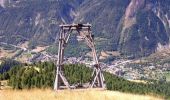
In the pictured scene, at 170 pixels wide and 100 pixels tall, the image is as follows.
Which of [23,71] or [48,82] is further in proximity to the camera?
[23,71]

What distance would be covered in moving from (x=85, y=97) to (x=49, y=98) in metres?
1.93

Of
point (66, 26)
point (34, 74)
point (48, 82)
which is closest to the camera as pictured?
point (66, 26)

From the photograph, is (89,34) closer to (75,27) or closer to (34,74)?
(75,27)

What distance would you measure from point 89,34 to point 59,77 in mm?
4533

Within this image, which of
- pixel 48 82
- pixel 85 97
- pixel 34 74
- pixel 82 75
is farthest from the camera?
pixel 82 75

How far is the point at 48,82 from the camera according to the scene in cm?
6444

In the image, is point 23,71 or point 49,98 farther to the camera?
point 23,71

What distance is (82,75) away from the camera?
9388 cm

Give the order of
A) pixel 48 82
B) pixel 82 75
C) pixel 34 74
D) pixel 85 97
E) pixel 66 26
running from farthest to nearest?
pixel 82 75 → pixel 34 74 → pixel 48 82 → pixel 66 26 → pixel 85 97

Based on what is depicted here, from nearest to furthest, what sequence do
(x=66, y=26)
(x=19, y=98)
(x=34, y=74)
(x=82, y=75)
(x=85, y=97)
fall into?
1. (x=19, y=98)
2. (x=85, y=97)
3. (x=66, y=26)
4. (x=34, y=74)
5. (x=82, y=75)

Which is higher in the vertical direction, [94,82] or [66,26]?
[66,26]

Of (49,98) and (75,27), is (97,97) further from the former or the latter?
(75,27)

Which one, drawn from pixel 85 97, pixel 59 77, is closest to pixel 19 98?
pixel 85 97

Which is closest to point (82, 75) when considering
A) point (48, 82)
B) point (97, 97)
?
point (48, 82)
